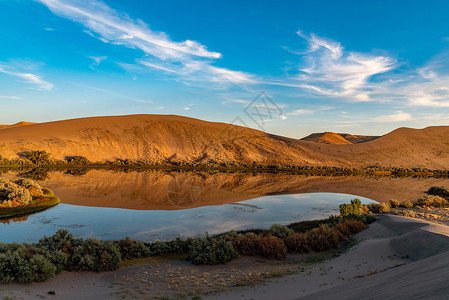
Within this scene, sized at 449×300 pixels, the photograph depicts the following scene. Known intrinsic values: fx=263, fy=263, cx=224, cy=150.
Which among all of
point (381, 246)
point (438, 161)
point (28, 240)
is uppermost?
point (438, 161)

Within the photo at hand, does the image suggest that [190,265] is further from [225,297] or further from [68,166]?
[68,166]

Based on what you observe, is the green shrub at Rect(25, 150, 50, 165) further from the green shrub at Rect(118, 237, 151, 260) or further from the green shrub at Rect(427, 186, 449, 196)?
the green shrub at Rect(427, 186, 449, 196)

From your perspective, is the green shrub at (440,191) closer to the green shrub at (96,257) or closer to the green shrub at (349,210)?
the green shrub at (349,210)

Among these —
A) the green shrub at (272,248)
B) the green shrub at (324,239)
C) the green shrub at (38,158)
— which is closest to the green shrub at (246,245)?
the green shrub at (272,248)

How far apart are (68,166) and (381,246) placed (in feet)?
173

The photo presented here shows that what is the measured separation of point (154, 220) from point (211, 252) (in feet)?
26.9

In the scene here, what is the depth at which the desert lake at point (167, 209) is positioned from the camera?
14.9 meters

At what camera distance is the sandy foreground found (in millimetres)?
5137

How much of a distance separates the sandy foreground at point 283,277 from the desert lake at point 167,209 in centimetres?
504

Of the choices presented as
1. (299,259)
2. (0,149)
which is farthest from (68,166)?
(299,259)

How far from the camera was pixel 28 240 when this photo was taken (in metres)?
12.6

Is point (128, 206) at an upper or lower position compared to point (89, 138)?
lower

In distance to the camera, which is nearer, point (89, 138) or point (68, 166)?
point (68, 166)

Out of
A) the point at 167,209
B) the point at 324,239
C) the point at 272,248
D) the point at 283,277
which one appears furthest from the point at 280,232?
the point at 167,209
